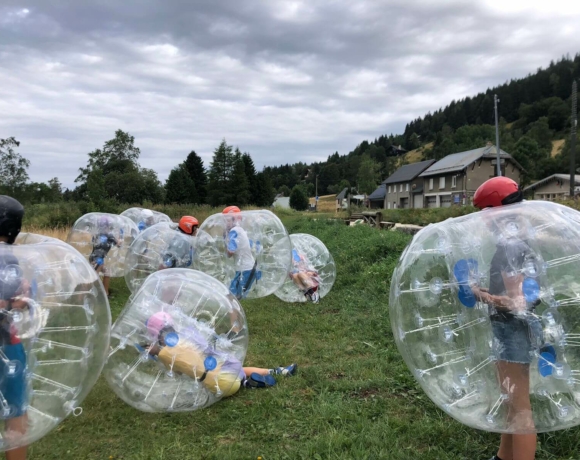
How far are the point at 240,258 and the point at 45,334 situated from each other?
12.9 ft

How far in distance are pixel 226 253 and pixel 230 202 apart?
4288 cm

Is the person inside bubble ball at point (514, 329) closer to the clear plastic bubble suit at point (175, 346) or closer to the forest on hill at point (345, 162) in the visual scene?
the clear plastic bubble suit at point (175, 346)

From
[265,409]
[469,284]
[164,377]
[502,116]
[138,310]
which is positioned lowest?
[265,409]

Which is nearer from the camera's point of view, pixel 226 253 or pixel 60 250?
pixel 60 250

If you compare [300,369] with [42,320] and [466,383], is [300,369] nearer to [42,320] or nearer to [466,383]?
[466,383]

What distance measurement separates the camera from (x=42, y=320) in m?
2.88

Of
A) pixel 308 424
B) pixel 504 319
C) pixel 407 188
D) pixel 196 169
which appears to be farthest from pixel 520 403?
pixel 407 188

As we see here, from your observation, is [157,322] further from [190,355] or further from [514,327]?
[514,327]

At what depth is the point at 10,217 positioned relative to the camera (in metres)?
2.97

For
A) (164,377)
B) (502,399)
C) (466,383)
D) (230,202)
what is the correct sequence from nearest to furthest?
(502,399) < (466,383) < (164,377) < (230,202)

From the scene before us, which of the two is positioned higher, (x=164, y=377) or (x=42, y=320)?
(x=42, y=320)

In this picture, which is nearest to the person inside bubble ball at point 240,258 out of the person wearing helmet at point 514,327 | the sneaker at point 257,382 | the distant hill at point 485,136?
the sneaker at point 257,382


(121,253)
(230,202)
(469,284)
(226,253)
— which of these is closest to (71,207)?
(121,253)

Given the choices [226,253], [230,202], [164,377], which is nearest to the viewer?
[164,377]
